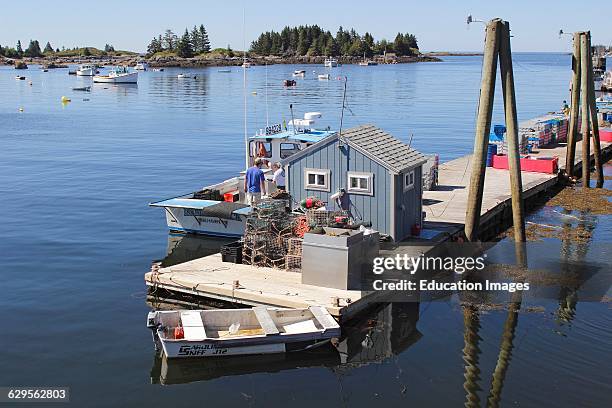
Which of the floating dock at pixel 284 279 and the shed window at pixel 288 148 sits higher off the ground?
the shed window at pixel 288 148

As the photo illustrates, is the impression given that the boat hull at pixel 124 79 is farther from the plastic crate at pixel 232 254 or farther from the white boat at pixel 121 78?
the plastic crate at pixel 232 254

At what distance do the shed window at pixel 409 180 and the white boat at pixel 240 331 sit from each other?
5.26 meters

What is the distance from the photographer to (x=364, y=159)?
64.2 ft

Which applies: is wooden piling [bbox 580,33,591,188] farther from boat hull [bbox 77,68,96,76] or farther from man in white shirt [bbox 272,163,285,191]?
boat hull [bbox 77,68,96,76]

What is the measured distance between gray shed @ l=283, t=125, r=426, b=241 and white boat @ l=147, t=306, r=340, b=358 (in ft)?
14.4

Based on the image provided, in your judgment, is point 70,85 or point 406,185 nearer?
point 406,185

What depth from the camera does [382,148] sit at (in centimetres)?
2025

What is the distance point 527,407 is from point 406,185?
7.84m

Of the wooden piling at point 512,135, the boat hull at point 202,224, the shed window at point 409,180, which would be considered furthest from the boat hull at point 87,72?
the shed window at point 409,180

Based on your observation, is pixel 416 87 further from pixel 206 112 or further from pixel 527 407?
pixel 527 407

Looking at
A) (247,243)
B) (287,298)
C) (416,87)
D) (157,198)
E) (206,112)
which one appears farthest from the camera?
(416,87)

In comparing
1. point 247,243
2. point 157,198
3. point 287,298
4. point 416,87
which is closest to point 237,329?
point 287,298

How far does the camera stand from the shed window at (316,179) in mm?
20234

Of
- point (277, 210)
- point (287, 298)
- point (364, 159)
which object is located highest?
point (364, 159)
